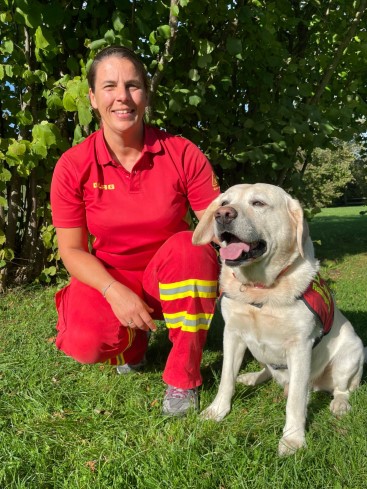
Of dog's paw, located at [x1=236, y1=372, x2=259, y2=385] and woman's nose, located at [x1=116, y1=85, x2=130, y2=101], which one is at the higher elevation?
woman's nose, located at [x1=116, y1=85, x2=130, y2=101]

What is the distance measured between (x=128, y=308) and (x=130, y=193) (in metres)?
0.66

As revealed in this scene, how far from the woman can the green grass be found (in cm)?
22

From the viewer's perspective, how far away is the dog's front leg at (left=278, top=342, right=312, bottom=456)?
2141 mm

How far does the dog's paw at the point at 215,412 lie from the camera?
238 cm

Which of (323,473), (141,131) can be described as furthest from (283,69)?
(323,473)

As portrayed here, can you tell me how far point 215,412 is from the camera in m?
2.42

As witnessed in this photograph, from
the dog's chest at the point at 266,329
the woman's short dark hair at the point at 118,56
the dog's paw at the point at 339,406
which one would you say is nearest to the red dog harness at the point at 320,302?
the dog's chest at the point at 266,329

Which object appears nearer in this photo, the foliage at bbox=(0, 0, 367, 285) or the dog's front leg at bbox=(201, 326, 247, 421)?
the dog's front leg at bbox=(201, 326, 247, 421)

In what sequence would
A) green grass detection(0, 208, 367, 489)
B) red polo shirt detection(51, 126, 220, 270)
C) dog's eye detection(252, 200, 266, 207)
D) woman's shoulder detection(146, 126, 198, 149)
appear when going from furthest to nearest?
woman's shoulder detection(146, 126, 198, 149)
red polo shirt detection(51, 126, 220, 270)
dog's eye detection(252, 200, 266, 207)
green grass detection(0, 208, 367, 489)

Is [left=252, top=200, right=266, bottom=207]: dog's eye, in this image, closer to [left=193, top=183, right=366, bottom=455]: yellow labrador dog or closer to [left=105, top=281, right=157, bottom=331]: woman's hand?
[left=193, top=183, right=366, bottom=455]: yellow labrador dog

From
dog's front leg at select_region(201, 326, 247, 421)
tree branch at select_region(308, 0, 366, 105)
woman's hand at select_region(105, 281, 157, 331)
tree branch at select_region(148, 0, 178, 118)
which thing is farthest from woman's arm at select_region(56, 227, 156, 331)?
tree branch at select_region(308, 0, 366, 105)

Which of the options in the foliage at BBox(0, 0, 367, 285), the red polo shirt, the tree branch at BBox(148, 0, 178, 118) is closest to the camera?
the red polo shirt

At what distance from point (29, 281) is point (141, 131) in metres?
2.85

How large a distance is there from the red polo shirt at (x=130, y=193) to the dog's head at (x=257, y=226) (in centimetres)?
40
